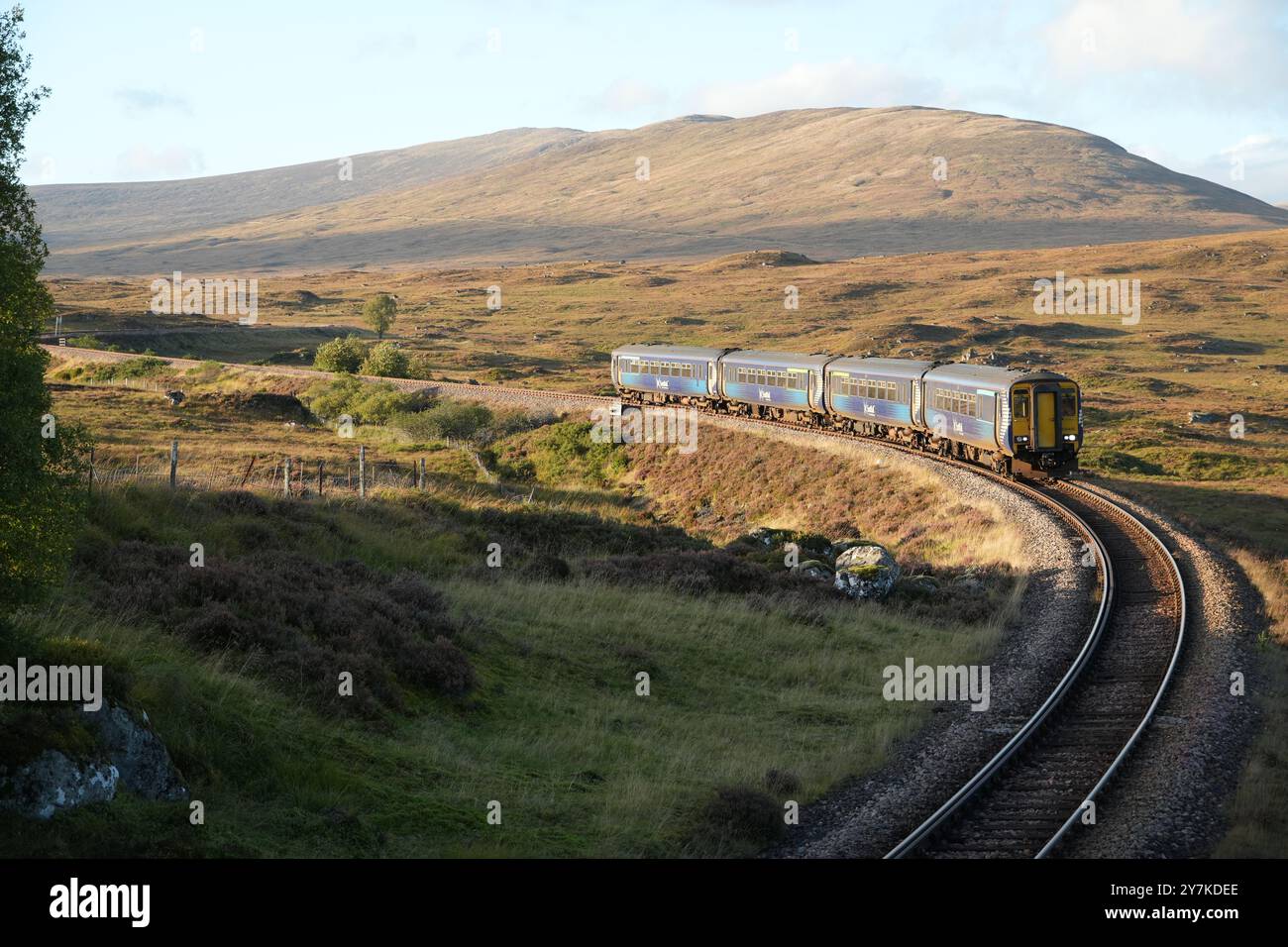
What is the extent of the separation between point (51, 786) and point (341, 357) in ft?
253

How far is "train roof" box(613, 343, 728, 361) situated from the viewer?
6172 centimetres

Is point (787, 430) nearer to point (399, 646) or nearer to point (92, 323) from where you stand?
point (399, 646)

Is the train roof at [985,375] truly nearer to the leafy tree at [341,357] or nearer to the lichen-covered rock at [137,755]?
the lichen-covered rock at [137,755]

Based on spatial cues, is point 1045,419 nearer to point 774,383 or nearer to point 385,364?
point 774,383

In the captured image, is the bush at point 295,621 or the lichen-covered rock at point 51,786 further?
the bush at point 295,621

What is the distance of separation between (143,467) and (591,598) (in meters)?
19.5

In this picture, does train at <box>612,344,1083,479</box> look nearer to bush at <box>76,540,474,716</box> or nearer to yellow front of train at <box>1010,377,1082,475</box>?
yellow front of train at <box>1010,377,1082,475</box>

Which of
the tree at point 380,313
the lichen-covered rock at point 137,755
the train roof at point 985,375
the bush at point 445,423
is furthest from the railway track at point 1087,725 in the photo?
the tree at point 380,313

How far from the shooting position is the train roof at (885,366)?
45.4m

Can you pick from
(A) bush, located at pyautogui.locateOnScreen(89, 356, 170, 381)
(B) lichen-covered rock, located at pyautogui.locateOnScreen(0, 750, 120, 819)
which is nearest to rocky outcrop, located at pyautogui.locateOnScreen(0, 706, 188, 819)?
(B) lichen-covered rock, located at pyautogui.locateOnScreen(0, 750, 120, 819)

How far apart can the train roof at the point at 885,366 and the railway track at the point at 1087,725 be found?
480 inches

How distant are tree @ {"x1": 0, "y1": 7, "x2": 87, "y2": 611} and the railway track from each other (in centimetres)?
925

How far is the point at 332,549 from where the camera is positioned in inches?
1006
